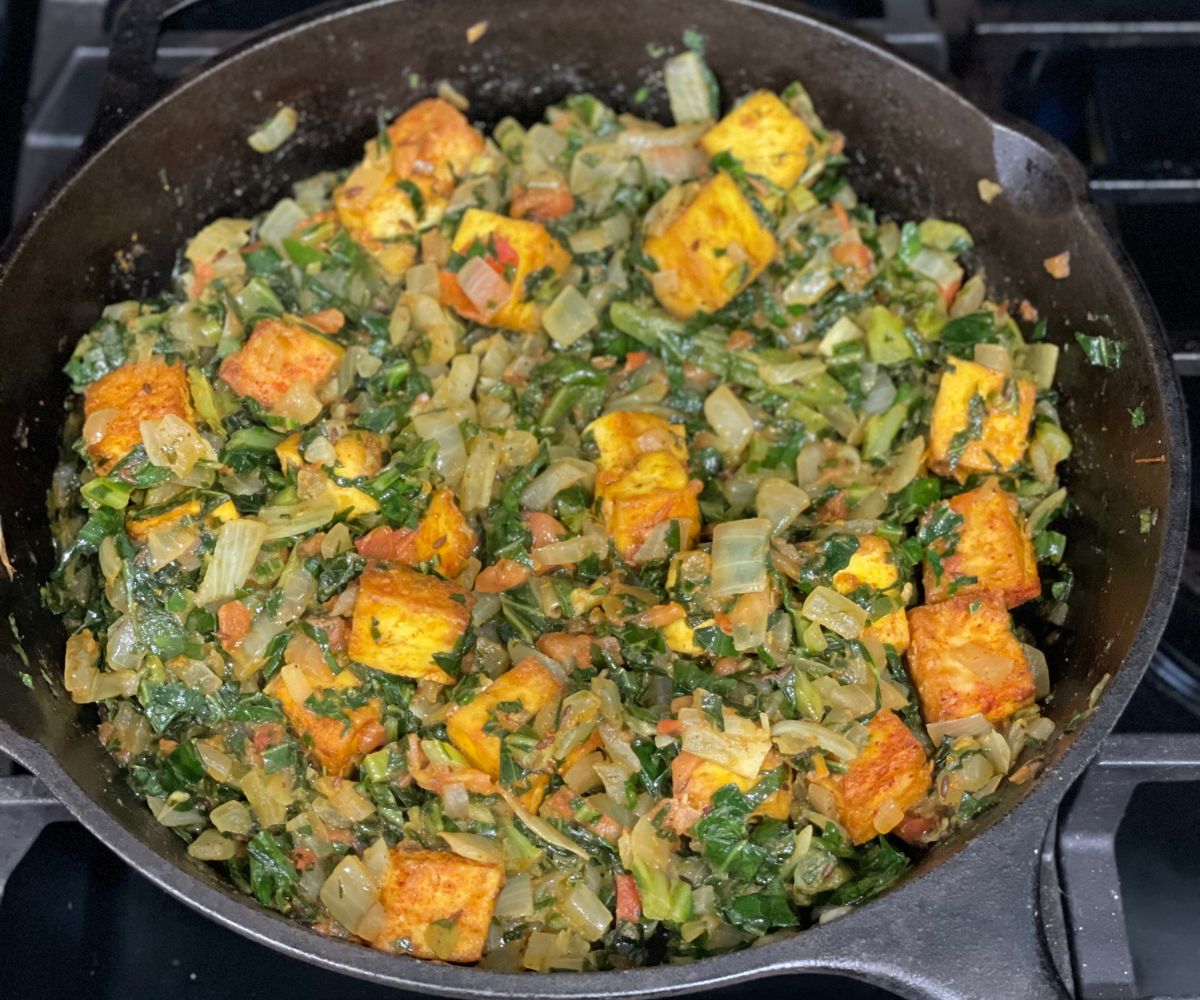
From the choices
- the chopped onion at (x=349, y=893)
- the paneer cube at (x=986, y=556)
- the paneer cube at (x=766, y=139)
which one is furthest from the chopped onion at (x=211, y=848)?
the paneer cube at (x=766, y=139)

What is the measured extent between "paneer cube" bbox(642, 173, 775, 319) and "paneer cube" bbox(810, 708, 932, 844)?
111 cm

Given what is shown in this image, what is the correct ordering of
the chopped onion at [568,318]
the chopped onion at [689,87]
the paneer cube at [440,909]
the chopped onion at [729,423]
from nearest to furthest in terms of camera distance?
the paneer cube at [440,909] → the chopped onion at [729,423] → the chopped onion at [568,318] → the chopped onion at [689,87]

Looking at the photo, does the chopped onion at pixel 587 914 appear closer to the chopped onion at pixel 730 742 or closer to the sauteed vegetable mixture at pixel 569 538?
the sauteed vegetable mixture at pixel 569 538

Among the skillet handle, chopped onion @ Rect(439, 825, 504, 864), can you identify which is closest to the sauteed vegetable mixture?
chopped onion @ Rect(439, 825, 504, 864)

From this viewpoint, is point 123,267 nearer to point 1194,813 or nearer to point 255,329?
point 255,329

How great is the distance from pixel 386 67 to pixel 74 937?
7.29 feet

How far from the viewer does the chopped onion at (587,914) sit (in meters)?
2.41

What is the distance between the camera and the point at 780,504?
2.73m

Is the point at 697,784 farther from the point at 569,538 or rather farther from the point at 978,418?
the point at 978,418

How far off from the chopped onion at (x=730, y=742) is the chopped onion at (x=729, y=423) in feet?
2.47

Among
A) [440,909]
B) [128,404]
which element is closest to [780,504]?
[440,909]

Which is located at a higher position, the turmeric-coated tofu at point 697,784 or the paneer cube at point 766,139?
the paneer cube at point 766,139

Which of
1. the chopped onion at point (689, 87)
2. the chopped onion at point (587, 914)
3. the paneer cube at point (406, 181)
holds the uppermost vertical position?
the chopped onion at point (689, 87)

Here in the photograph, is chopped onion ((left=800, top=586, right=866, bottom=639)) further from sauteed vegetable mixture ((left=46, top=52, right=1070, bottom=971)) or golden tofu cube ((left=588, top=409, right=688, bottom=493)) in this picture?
golden tofu cube ((left=588, top=409, right=688, bottom=493))
